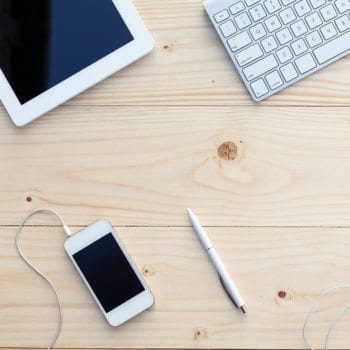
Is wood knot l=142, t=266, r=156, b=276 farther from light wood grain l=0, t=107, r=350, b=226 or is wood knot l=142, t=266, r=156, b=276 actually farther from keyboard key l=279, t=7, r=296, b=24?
keyboard key l=279, t=7, r=296, b=24

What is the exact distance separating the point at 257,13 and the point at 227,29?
41mm

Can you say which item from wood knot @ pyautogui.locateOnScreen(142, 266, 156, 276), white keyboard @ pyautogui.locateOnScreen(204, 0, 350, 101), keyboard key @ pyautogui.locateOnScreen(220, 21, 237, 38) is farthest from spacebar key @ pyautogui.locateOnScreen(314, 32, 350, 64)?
wood knot @ pyautogui.locateOnScreen(142, 266, 156, 276)

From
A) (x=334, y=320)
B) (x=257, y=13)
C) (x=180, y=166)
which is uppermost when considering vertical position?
(x=257, y=13)

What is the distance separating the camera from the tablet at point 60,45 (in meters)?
0.79

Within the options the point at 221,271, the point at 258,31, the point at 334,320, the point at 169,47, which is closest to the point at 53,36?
the point at 169,47

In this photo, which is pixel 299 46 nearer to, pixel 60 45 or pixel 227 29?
pixel 227 29

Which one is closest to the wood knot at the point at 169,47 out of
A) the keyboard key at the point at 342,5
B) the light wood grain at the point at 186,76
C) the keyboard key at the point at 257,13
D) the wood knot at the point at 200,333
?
the light wood grain at the point at 186,76

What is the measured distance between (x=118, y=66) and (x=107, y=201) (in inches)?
6.6

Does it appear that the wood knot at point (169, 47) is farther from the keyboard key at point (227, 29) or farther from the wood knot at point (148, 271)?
the wood knot at point (148, 271)

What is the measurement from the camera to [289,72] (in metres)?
0.79

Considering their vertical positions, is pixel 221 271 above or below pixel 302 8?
below

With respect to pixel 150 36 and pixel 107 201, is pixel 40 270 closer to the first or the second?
pixel 107 201

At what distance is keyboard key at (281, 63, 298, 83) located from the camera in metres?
0.79

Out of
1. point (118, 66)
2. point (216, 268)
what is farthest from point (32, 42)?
point (216, 268)
